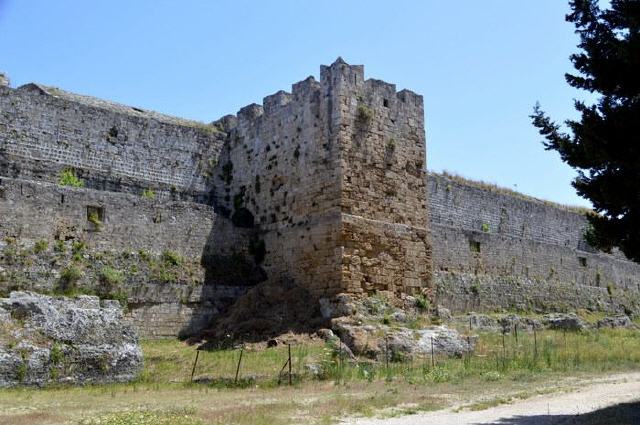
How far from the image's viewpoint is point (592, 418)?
1004 centimetres

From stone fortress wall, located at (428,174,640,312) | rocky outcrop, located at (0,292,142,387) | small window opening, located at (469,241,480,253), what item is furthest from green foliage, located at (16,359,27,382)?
small window opening, located at (469,241,480,253)

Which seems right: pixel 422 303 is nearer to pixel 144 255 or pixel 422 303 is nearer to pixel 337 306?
pixel 337 306

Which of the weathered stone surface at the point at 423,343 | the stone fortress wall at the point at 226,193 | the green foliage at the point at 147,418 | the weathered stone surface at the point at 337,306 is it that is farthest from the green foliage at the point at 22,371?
the weathered stone surface at the point at 423,343

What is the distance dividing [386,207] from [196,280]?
5799 mm

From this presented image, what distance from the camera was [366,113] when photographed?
67.3ft

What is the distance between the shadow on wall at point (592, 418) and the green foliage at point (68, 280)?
11.1 m

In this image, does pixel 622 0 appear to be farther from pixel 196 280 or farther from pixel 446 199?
pixel 446 199

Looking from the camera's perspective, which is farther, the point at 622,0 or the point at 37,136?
the point at 37,136

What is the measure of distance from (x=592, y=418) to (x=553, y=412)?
3.45 feet

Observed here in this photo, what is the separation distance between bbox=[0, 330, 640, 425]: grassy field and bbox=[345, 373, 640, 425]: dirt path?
45cm

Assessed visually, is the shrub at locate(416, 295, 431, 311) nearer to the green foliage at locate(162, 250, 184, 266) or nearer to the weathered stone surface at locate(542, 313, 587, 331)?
the green foliage at locate(162, 250, 184, 266)

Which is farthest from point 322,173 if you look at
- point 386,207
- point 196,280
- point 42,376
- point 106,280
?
point 42,376

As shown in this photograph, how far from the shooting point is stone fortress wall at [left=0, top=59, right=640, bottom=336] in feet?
60.0

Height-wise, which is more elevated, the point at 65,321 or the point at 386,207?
the point at 386,207
